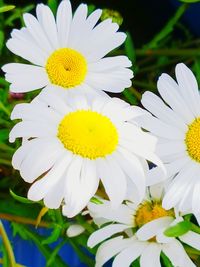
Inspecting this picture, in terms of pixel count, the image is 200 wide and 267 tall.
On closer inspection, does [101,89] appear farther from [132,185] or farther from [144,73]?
[144,73]

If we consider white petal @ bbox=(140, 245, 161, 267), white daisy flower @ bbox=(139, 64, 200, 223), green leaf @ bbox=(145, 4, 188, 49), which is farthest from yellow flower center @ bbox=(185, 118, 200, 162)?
green leaf @ bbox=(145, 4, 188, 49)

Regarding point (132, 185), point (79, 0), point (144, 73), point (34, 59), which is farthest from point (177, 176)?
point (79, 0)

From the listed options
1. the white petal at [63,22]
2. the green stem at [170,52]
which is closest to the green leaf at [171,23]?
the green stem at [170,52]

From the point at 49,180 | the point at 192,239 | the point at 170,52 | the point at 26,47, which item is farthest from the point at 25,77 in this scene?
the point at 170,52

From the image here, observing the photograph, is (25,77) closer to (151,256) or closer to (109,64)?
(109,64)

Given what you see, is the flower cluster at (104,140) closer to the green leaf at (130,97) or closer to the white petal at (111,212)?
the white petal at (111,212)

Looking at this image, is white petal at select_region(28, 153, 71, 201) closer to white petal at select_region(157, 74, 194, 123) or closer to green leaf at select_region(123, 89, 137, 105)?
white petal at select_region(157, 74, 194, 123)
